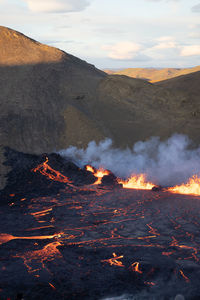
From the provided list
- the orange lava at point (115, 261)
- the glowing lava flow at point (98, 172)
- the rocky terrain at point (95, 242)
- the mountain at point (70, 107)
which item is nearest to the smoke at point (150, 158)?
the glowing lava flow at point (98, 172)

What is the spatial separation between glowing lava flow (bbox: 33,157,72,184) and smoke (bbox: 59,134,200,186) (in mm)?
2750

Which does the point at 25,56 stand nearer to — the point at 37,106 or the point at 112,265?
the point at 37,106

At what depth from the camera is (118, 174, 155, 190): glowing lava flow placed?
19.3 m

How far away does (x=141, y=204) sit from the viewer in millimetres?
16312

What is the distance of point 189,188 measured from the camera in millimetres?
18391

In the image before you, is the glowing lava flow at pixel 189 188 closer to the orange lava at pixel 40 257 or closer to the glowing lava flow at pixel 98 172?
the glowing lava flow at pixel 98 172

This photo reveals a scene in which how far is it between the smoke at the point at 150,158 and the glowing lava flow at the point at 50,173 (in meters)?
2.75

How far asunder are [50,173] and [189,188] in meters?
8.25

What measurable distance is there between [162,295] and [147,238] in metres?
3.58

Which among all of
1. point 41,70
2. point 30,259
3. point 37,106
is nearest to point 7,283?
point 30,259

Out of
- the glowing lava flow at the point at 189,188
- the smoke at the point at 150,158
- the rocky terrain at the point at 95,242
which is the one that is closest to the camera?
the rocky terrain at the point at 95,242

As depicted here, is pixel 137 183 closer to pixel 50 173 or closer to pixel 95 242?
pixel 50 173

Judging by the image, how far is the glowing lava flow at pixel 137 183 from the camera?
1931 cm

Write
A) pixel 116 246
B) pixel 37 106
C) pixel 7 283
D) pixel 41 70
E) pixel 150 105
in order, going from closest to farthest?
pixel 7 283 < pixel 116 246 < pixel 37 106 < pixel 150 105 < pixel 41 70
